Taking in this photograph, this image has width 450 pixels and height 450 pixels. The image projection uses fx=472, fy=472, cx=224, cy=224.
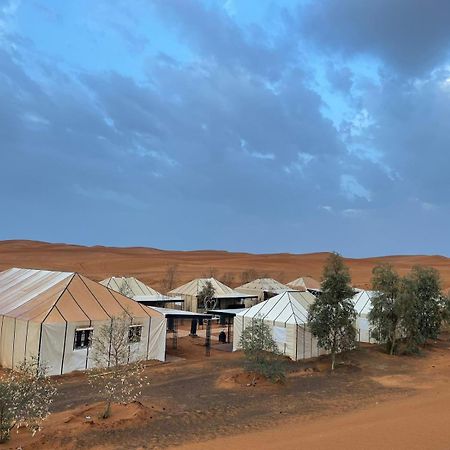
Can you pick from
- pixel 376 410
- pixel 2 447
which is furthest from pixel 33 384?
pixel 376 410

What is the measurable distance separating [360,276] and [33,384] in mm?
82589

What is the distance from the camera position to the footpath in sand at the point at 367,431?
40.8ft

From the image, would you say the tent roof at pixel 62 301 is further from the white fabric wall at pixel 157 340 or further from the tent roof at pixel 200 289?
the tent roof at pixel 200 289

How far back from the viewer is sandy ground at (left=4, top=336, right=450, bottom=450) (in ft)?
42.5

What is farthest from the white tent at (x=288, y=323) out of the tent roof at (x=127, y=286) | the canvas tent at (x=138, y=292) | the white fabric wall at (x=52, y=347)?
the tent roof at (x=127, y=286)

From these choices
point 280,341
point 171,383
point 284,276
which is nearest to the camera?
point 171,383

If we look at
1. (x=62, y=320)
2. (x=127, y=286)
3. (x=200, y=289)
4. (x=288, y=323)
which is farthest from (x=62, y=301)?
(x=200, y=289)

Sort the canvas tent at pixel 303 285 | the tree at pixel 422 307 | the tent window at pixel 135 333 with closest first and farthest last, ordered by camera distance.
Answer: the tent window at pixel 135 333 → the tree at pixel 422 307 → the canvas tent at pixel 303 285

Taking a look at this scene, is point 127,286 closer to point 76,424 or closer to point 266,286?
point 266,286

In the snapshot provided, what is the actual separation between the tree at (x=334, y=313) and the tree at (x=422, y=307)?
655 cm

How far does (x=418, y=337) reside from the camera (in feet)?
102

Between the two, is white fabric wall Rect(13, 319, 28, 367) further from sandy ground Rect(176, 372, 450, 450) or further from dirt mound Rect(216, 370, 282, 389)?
sandy ground Rect(176, 372, 450, 450)

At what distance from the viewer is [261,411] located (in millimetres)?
16609

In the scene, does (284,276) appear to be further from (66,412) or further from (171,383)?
(66,412)
